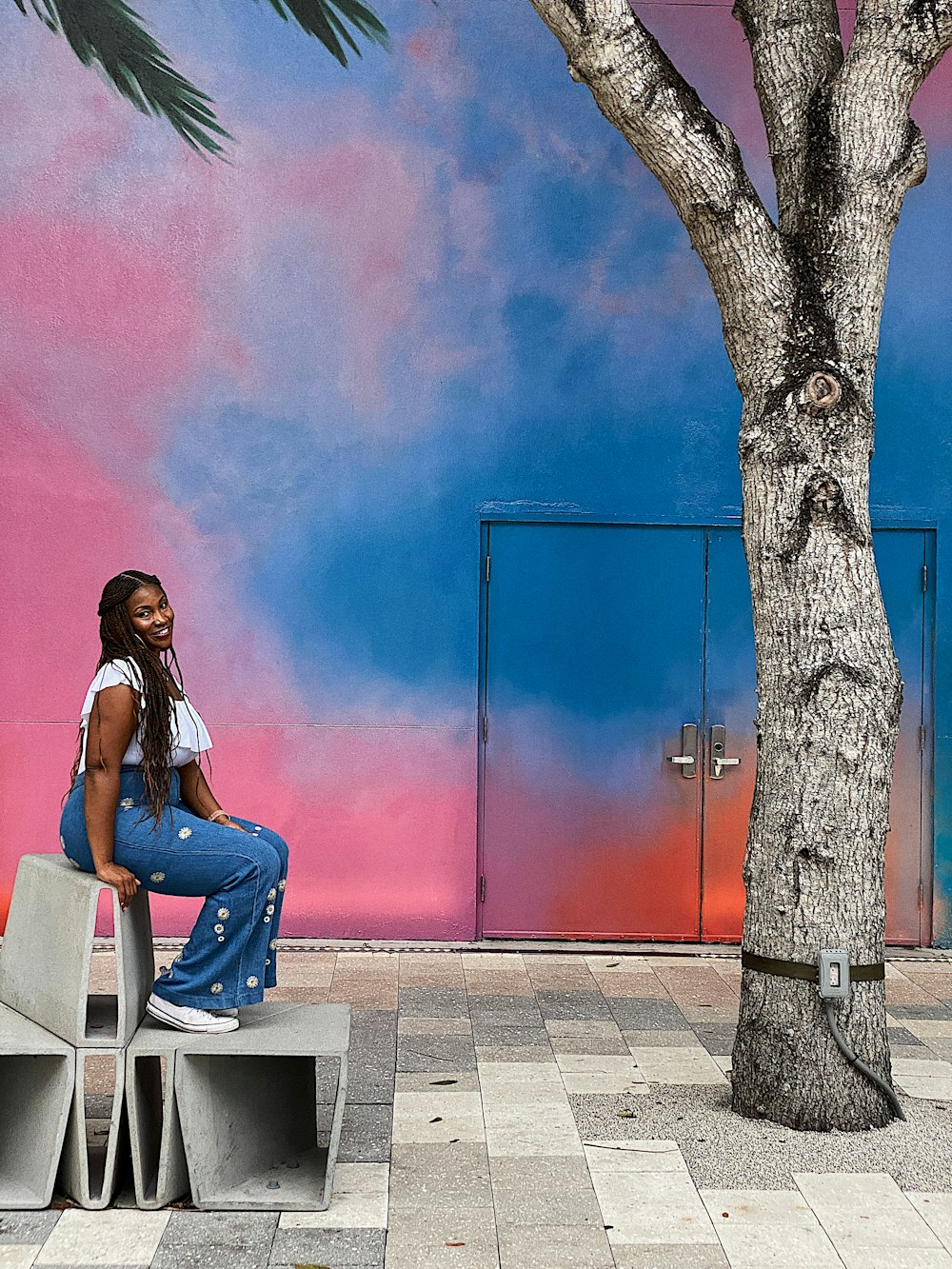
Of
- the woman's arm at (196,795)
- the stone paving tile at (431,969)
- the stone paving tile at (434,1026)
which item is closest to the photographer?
the woman's arm at (196,795)

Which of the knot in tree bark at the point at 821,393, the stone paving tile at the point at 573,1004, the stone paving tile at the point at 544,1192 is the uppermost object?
the knot in tree bark at the point at 821,393

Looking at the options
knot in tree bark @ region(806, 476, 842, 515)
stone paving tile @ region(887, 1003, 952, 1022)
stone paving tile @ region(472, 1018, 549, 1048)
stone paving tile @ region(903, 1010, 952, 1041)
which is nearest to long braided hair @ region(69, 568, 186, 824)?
stone paving tile @ region(472, 1018, 549, 1048)

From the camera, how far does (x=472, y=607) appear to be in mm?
7227

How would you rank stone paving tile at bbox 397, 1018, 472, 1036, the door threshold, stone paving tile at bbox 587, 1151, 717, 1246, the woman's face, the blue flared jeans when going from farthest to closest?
the door threshold
stone paving tile at bbox 397, 1018, 472, 1036
the woman's face
the blue flared jeans
stone paving tile at bbox 587, 1151, 717, 1246

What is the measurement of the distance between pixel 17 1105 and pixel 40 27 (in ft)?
19.3

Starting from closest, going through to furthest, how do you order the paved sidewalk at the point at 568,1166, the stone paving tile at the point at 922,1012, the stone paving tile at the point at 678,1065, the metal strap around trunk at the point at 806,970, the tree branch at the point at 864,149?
the paved sidewalk at the point at 568,1166 → the metal strap around trunk at the point at 806,970 → the tree branch at the point at 864,149 → the stone paving tile at the point at 678,1065 → the stone paving tile at the point at 922,1012

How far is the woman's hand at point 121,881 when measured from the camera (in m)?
3.88

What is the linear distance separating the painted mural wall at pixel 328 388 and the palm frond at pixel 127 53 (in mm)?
90

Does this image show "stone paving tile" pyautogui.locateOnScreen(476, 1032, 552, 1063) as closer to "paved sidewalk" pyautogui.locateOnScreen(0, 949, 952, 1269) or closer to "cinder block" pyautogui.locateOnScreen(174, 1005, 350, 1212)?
"paved sidewalk" pyautogui.locateOnScreen(0, 949, 952, 1269)

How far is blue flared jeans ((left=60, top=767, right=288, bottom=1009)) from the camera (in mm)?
3928

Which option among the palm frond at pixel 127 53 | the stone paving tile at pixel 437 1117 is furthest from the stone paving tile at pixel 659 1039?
the palm frond at pixel 127 53

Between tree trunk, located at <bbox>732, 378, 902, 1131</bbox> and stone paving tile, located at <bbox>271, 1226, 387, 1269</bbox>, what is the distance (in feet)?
5.23

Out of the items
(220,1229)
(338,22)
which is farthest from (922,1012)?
(338,22)

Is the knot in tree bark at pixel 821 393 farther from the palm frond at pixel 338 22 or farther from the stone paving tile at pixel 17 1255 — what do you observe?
the palm frond at pixel 338 22
